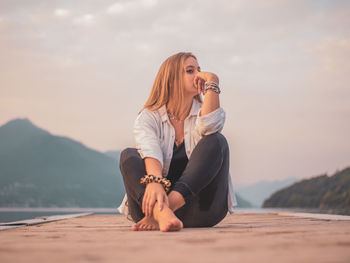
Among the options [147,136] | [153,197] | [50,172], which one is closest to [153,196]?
[153,197]

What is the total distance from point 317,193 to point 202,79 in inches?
701

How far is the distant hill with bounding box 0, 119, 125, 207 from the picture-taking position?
122ft

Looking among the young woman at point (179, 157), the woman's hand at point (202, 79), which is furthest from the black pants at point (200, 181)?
the woman's hand at point (202, 79)

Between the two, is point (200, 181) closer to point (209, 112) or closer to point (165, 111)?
point (209, 112)

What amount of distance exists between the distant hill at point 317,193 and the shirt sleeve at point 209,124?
14.6 metres

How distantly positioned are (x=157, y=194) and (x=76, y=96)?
29.5 m

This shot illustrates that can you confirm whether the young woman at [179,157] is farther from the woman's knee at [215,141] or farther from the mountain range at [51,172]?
the mountain range at [51,172]

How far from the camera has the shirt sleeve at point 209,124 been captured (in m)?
2.04

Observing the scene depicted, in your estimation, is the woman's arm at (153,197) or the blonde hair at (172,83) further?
the blonde hair at (172,83)

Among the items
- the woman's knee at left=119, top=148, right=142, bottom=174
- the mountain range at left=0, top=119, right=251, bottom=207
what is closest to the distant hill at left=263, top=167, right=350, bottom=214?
the woman's knee at left=119, top=148, right=142, bottom=174

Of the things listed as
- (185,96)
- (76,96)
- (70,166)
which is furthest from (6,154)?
(185,96)

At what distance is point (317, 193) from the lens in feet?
59.8

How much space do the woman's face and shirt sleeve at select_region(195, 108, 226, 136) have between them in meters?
0.40

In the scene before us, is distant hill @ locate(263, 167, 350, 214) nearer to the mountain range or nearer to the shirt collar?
the shirt collar
